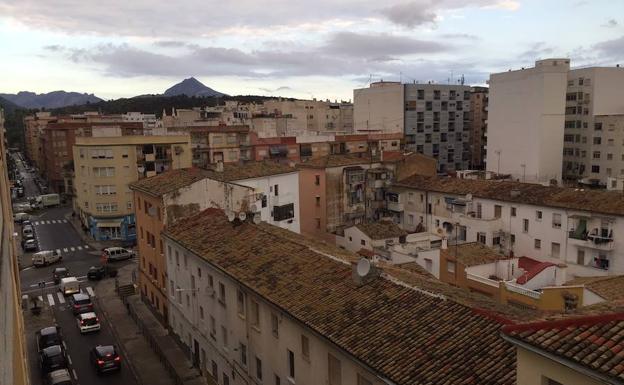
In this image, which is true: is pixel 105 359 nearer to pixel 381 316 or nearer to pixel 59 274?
pixel 381 316

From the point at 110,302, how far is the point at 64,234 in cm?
3332

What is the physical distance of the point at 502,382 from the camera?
12.5 metres

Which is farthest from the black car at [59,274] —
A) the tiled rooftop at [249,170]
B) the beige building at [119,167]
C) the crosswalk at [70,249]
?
the tiled rooftop at [249,170]

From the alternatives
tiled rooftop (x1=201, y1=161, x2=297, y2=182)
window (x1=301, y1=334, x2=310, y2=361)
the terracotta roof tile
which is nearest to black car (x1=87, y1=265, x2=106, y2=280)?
tiled rooftop (x1=201, y1=161, x2=297, y2=182)

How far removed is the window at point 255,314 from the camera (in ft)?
74.9

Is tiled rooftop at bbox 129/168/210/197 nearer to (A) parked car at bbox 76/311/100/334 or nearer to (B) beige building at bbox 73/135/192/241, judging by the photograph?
(A) parked car at bbox 76/311/100/334

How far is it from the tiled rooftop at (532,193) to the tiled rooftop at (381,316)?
27066mm

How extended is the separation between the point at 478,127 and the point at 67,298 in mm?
92054

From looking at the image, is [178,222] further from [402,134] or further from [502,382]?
[402,134]

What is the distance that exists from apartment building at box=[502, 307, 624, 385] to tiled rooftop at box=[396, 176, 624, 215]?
3492cm

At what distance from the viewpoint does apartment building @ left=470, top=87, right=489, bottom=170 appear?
107m

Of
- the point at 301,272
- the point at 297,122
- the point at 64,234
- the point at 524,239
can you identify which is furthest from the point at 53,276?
the point at 297,122

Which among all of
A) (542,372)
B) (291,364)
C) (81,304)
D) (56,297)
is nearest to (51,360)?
(81,304)

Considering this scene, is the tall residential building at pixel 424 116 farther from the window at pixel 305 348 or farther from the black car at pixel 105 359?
the window at pixel 305 348
